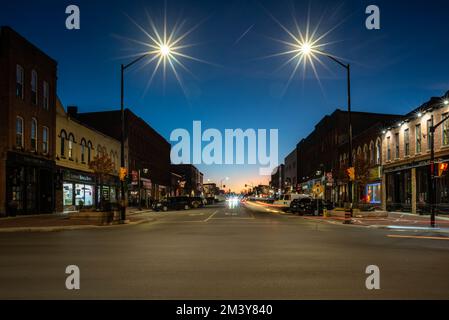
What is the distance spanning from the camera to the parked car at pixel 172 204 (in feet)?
189

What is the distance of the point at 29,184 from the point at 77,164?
12.0 meters

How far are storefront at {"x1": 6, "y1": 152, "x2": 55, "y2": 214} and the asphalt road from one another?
17.9 metres

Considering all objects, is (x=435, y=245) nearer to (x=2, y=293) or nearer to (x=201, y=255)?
(x=201, y=255)

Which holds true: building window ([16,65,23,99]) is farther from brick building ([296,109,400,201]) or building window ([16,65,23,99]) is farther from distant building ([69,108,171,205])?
brick building ([296,109,400,201])

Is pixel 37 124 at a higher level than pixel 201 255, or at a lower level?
higher

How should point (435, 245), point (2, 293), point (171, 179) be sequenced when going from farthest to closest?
point (171, 179)
point (435, 245)
point (2, 293)

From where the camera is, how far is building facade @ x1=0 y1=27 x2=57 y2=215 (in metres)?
35.3

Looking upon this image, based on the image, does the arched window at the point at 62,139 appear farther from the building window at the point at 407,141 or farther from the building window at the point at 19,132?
the building window at the point at 407,141

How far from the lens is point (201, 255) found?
14.0 m

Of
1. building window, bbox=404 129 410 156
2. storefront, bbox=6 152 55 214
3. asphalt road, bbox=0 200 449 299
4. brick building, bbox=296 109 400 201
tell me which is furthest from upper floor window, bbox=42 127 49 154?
brick building, bbox=296 109 400 201

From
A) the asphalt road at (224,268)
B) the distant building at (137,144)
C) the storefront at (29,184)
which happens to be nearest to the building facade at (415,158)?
the asphalt road at (224,268)

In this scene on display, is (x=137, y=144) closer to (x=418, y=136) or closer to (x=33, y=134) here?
(x=33, y=134)
